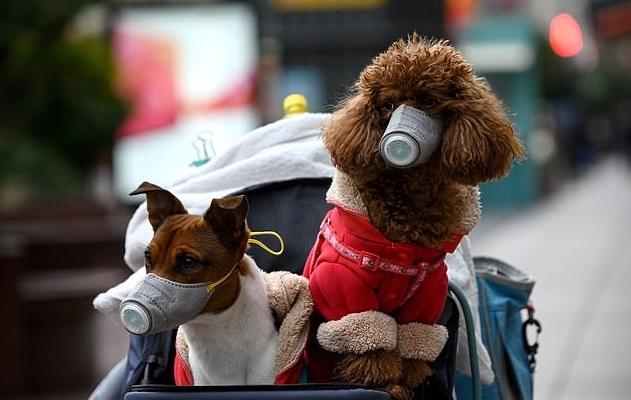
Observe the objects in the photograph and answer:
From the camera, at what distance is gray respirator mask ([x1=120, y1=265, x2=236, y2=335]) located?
2.54 m

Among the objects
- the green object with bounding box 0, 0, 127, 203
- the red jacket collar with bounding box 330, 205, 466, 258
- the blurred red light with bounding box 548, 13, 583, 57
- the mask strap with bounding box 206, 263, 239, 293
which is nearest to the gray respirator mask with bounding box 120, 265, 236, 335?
the mask strap with bounding box 206, 263, 239, 293

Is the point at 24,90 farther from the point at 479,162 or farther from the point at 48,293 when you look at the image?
the point at 479,162

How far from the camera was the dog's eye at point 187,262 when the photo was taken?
2.65 meters

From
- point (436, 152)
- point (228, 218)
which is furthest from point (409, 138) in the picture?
point (228, 218)

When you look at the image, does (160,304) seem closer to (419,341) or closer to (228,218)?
(228,218)

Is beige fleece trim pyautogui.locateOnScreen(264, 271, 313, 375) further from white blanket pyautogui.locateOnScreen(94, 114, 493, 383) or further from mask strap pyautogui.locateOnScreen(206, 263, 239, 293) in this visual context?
white blanket pyautogui.locateOnScreen(94, 114, 493, 383)

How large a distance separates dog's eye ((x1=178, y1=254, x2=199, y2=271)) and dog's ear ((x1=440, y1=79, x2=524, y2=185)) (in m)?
0.57

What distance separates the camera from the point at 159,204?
9.02 ft

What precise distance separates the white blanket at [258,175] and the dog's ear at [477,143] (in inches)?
25.5

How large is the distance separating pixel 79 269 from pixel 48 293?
1.16 metres

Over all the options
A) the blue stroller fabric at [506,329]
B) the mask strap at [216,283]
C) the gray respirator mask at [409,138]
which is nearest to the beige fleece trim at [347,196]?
the gray respirator mask at [409,138]

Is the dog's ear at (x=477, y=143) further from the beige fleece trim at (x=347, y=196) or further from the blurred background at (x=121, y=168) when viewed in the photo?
the blurred background at (x=121, y=168)

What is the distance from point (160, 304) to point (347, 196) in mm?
537

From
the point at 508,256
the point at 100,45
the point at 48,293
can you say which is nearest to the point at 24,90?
the point at 100,45
